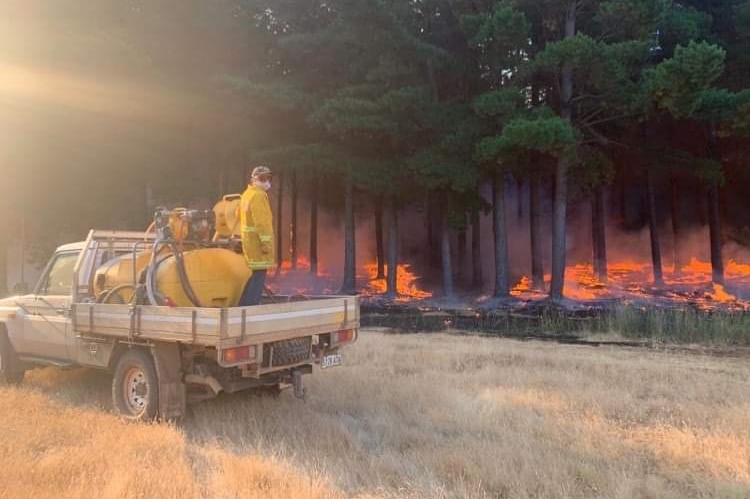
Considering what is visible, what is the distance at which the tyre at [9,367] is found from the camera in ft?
27.2

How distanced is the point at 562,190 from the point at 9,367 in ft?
56.9

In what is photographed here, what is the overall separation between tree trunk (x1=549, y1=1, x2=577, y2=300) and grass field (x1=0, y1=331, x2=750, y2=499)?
38.6 ft

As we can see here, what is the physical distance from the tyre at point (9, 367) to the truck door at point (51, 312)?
278 mm

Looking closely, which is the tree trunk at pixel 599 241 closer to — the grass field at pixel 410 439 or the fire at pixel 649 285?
the fire at pixel 649 285

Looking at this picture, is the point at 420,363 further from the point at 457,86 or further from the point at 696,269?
the point at 696,269

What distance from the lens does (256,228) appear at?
6.50 metres

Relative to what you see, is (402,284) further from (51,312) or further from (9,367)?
(51,312)

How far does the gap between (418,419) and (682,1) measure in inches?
970

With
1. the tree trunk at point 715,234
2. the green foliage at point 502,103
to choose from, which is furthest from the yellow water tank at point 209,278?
the tree trunk at point 715,234

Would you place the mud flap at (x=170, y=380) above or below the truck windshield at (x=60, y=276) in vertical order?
below

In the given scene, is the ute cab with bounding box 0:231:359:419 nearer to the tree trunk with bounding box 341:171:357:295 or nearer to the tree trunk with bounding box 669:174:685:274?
the tree trunk with bounding box 341:171:357:295

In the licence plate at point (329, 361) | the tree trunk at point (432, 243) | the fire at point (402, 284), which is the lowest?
the licence plate at point (329, 361)

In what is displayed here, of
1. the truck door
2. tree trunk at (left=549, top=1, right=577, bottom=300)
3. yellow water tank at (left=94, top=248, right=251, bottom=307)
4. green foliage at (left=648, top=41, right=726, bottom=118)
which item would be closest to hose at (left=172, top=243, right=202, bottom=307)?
yellow water tank at (left=94, top=248, right=251, bottom=307)

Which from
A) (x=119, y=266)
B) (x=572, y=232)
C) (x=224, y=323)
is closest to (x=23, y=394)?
(x=119, y=266)
